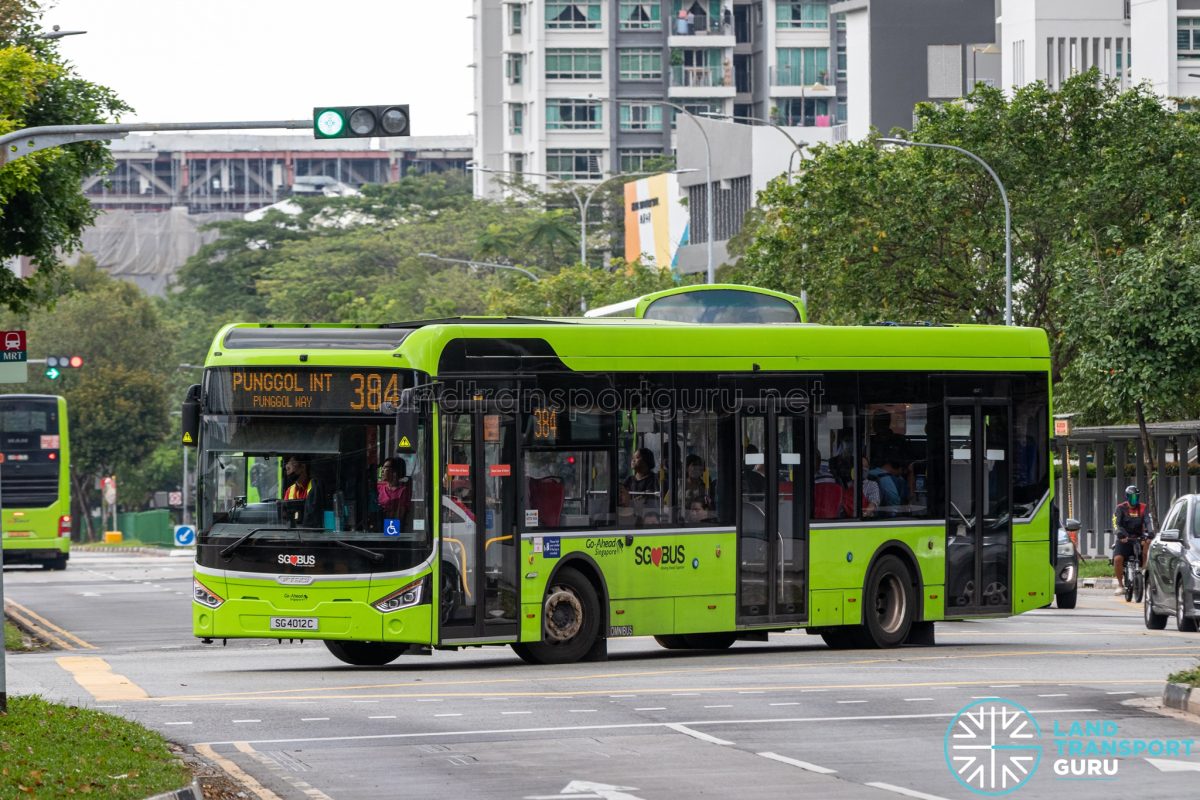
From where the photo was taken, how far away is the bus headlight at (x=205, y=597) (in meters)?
20.1

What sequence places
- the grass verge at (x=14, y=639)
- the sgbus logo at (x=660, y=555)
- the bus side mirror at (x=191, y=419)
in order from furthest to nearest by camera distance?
the grass verge at (x=14, y=639)
the sgbus logo at (x=660, y=555)
the bus side mirror at (x=191, y=419)

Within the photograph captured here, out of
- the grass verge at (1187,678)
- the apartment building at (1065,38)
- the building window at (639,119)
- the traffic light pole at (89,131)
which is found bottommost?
the grass verge at (1187,678)

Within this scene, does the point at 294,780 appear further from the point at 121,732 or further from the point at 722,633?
the point at 722,633

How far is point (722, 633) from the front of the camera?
2366 centimetres

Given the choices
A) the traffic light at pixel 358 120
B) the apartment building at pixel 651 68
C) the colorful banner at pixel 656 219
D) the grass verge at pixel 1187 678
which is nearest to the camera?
the grass verge at pixel 1187 678

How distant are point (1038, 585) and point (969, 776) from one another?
37.5 ft

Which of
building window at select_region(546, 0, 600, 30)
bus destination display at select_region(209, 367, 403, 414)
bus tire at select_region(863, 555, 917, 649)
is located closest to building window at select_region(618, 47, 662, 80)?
building window at select_region(546, 0, 600, 30)

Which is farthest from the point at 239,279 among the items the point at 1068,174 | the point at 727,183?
the point at 1068,174

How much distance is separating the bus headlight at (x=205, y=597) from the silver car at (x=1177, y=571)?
38.5 feet

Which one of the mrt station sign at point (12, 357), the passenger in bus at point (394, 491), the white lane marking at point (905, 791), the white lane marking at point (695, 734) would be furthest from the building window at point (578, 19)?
the white lane marking at point (905, 791)

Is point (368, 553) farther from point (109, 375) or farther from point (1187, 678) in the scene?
point (109, 375)

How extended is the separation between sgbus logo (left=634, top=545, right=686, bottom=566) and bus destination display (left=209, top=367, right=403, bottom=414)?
300 cm

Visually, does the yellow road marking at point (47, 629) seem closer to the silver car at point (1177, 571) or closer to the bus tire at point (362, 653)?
the bus tire at point (362, 653)

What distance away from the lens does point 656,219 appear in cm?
9581
